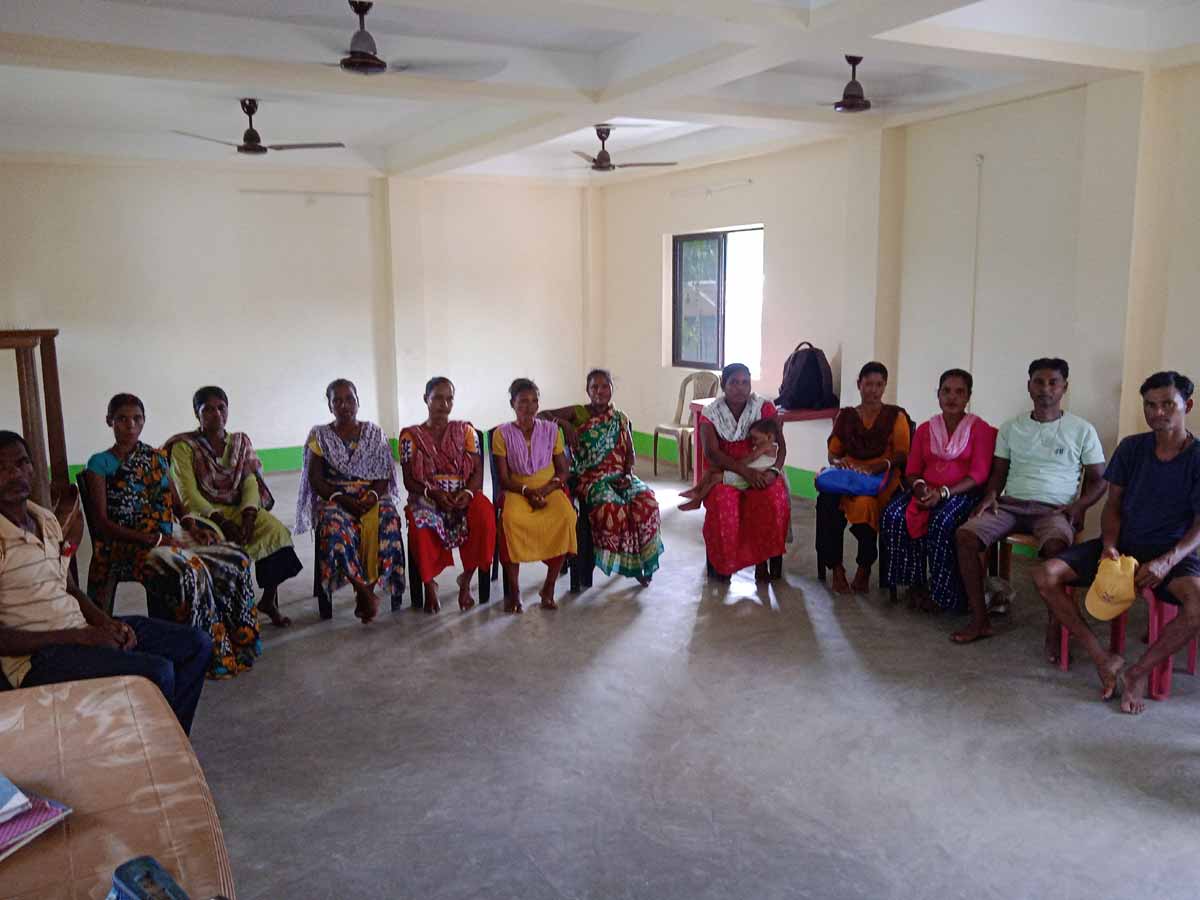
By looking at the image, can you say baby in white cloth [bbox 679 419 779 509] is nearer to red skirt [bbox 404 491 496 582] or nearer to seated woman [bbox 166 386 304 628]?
red skirt [bbox 404 491 496 582]

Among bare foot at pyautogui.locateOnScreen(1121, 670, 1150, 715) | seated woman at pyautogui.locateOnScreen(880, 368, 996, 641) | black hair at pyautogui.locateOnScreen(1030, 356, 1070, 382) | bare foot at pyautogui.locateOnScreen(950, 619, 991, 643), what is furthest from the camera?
seated woman at pyautogui.locateOnScreen(880, 368, 996, 641)

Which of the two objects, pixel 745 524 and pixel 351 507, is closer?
pixel 351 507

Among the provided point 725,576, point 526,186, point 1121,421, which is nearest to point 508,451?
point 725,576

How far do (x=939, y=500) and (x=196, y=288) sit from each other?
607cm

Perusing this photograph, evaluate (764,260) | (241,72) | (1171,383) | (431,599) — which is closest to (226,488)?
(431,599)

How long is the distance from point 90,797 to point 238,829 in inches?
48.0

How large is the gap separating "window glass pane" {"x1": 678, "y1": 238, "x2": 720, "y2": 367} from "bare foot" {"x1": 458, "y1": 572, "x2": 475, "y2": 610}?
3.96 metres

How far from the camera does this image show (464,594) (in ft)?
16.0

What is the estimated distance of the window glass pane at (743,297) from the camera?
810cm

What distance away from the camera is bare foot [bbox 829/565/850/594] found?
5.05 m

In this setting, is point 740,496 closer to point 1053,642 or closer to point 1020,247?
point 1053,642

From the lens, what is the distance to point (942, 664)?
4078mm

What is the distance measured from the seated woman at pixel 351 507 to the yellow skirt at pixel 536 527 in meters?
0.53

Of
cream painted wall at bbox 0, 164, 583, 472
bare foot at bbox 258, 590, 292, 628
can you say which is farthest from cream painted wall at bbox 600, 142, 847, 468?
bare foot at bbox 258, 590, 292, 628
